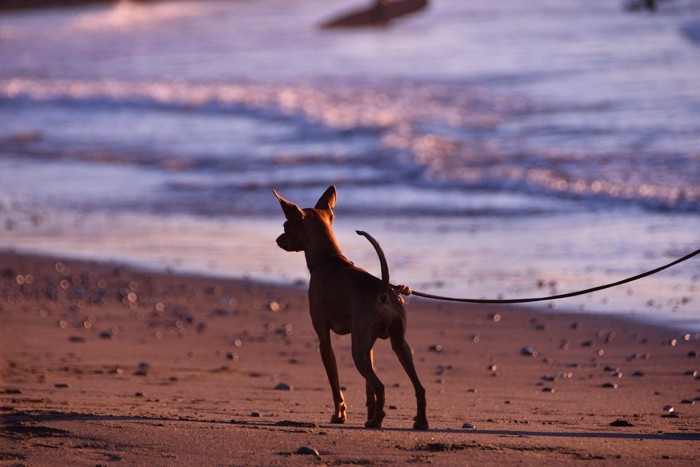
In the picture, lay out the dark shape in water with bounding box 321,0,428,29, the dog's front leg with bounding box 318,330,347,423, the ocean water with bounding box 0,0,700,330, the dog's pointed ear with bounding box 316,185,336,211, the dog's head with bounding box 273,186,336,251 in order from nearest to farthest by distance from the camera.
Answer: the dog's front leg with bounding box 318,330,347,423 < the dog's head with bounding box 273,186,336,251 < the dog's pointed ear with bounding box 316,185,336,211 < the ocean water with bounding box 0,0,700,330 < the dark shape in water with bounding box 321,0,428,29

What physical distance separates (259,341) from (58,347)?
1788 mm

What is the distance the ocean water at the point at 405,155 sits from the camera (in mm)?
13516

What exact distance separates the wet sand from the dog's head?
44.8 inches

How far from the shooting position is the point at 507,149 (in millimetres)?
22000

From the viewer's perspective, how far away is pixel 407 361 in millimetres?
6770

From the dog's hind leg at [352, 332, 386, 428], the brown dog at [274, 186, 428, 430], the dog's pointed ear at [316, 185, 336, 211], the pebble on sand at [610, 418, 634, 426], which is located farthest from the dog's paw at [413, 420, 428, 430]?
the dog's pointed ear at [316, 185, 336, 211]

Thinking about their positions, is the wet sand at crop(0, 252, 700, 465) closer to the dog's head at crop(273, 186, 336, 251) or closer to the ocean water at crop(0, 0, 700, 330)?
the ocean water at crop(0, 0, 700, 330)

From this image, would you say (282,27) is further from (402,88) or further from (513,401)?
(513,401)

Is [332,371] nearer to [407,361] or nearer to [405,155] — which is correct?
[407,361]

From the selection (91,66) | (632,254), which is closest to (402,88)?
(91,66)

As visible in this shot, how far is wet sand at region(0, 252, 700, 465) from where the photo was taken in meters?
6.23

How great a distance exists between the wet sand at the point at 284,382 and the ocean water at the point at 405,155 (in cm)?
93

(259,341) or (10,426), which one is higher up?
(10,426)

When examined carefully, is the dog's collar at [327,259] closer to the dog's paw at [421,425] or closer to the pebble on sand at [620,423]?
the dog's paw at [421,425]
